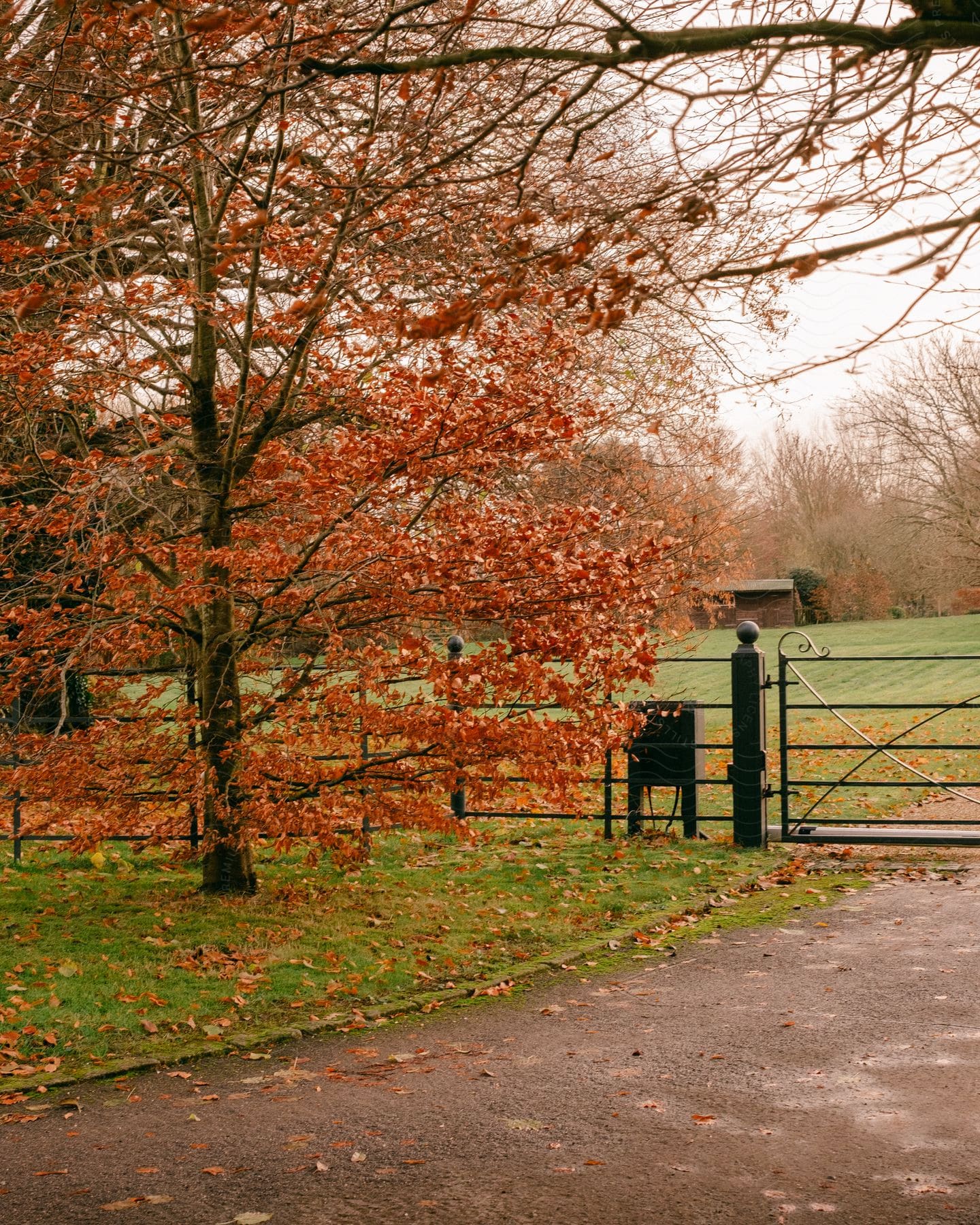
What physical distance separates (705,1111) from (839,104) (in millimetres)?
4151

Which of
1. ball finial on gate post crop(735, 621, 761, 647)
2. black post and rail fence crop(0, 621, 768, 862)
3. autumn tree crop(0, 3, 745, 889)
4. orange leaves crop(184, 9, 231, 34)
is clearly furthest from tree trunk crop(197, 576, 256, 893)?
ball finial on gate post crop(735, 621, 761, 647)

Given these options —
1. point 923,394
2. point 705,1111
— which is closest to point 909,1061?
point 705,1111

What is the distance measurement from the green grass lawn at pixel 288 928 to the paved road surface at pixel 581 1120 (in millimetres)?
687

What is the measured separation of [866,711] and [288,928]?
18.6 metres

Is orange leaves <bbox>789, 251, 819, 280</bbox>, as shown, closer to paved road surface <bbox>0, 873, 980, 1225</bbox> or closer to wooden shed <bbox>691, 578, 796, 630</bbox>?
paved road surface <bbox>0, 873, 980, 1225</bbox>

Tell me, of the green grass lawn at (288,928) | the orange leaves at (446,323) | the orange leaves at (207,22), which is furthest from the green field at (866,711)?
the orange leaves at (207,22)

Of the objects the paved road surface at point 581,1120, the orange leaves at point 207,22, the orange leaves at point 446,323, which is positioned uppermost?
the orange leaves at point 207,22

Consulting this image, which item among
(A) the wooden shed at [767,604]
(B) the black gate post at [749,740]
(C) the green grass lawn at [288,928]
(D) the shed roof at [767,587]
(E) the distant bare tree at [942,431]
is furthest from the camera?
(A) the wooden shed at [767,604]

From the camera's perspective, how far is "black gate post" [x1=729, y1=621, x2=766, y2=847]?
1035cm

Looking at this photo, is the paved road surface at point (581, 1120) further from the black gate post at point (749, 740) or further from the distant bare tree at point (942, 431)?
the distant bare tree at point (942, 431)

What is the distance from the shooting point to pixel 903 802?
1338cm

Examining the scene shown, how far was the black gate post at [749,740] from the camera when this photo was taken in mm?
10352

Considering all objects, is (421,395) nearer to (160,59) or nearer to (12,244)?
(160,59)

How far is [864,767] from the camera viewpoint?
16.6 m
